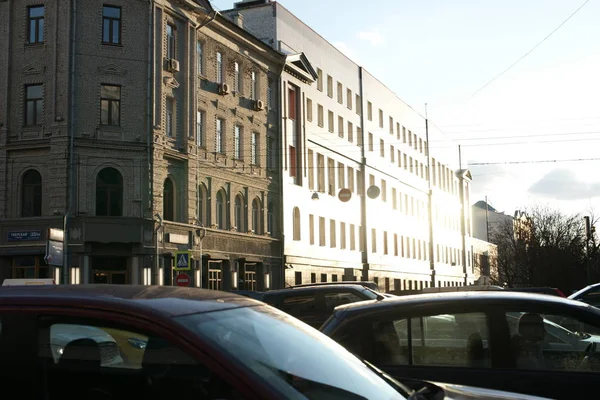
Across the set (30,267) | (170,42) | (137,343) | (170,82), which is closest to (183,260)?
(30,267)

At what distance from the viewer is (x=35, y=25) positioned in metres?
34.7

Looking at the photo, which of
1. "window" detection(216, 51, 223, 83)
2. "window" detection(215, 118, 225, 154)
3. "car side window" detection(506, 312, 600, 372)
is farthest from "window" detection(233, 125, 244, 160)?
"car side window" detection(506, 312, 600, 372)

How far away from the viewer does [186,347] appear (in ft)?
9.87

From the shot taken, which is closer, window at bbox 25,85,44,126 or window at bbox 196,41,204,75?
window at bbox 25,85,44,126

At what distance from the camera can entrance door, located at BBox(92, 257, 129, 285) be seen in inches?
1334

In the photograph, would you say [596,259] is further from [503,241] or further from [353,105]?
[353,105]

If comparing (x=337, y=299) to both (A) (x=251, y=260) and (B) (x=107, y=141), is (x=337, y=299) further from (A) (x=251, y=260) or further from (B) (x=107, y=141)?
(A) (x=251, y=260)

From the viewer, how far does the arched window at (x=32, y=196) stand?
1334 inches

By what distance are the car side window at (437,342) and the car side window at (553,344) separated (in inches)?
10.2

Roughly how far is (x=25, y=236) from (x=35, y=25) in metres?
9.18

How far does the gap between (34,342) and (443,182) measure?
85.2 metres

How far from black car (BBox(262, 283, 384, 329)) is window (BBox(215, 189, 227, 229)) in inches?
916

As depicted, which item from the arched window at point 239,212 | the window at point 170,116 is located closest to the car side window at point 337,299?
the window at point 170,116

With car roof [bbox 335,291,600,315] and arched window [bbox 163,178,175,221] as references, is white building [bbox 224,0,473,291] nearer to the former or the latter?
arched window [bbox 163,178,175,221]
